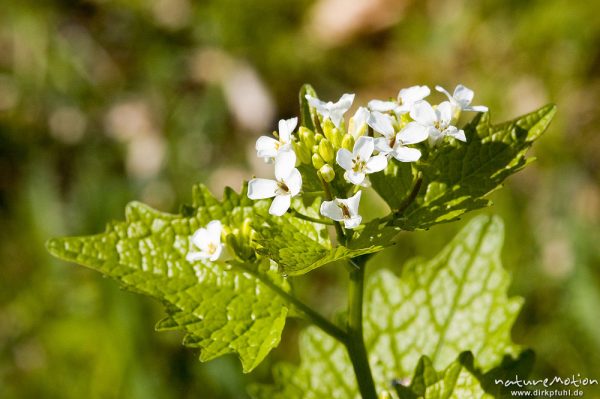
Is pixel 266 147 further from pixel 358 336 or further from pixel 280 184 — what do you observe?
pixel 358 336

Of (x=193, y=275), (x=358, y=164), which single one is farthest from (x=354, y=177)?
(x=193, y=275)

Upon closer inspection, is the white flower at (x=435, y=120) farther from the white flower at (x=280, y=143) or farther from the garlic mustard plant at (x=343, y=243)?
the white flower at (x=280, y=143)

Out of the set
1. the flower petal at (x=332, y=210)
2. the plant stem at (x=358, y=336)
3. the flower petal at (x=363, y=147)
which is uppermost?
the flower petal at (x=363, y=147)

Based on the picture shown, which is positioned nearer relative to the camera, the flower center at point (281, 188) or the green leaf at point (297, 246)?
the green leaf at point (297, 246)

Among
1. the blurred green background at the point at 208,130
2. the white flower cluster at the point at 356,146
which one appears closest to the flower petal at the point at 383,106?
the white flower cluster at the point at 356,146

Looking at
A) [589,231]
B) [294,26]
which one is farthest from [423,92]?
[294,26]

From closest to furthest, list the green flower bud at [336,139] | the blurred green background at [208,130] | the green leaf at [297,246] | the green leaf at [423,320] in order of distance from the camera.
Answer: the green leaf at [297,246] → the green flower bud at [336,139] → the green leaf at [423,320] → the blurred green background at [208,130]

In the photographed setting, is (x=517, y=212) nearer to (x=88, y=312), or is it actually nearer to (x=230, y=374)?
(x=230, y=374)
